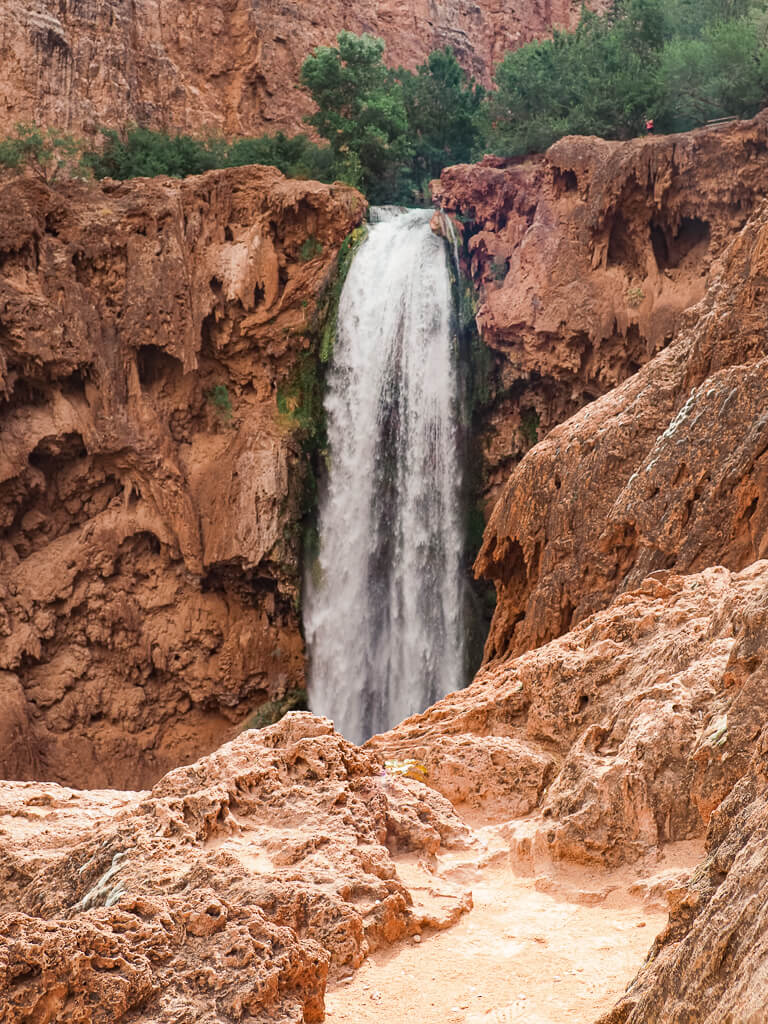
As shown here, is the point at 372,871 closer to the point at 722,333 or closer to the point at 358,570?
the point at 722,333

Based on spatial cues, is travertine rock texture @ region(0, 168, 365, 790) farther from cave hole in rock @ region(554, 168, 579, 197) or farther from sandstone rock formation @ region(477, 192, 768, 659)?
sandstone rock formation @ region(477, 192, 768, 659)

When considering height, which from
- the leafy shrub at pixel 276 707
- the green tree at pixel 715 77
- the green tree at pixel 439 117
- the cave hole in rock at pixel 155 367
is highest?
the green tree at pixel 439 117

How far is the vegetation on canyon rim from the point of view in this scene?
20.7 meters

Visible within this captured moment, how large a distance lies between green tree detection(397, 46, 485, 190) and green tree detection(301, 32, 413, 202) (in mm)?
1764

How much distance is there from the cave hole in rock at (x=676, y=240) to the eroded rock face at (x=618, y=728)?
13.0 m

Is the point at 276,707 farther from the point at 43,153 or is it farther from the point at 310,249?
the point at 43,153

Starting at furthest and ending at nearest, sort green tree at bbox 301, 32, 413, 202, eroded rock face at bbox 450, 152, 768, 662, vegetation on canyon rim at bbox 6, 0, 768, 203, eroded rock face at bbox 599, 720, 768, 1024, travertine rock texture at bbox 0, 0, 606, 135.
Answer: green tree at bbox 301, 32, 413, 202 → travertine rock texture at bbox 0, 0, 606, 135 → vegetation on canyon rim at bbox 6, 0, 768, 203 → eroded rock face at bbox 450, 152, 768, 662 → eroded rock face at bbox 599, 720, 768, 1024

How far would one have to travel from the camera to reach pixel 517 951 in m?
4.12

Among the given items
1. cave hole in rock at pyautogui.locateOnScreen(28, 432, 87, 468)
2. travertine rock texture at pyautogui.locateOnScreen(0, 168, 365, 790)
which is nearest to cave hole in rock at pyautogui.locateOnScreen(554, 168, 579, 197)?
travertine rock texture at pyautogui.locateOnScreen(0, 168, 365, 790)

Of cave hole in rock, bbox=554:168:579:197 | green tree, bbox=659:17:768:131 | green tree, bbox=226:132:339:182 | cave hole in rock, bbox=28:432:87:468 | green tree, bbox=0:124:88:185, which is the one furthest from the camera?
green tree, bbox=226:132:339:182

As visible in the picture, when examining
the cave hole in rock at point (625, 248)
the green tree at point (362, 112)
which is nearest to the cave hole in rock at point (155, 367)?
the green tree at point (362, 112)

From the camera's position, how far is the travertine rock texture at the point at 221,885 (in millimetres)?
3529

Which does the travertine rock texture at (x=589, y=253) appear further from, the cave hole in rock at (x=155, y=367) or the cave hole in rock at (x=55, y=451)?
the cave hole in rock at (x=55, y=451)

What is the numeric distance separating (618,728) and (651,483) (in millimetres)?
4327
